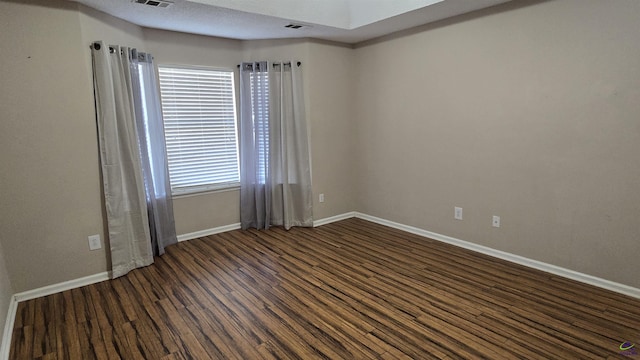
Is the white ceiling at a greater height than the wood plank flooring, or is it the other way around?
the white ceiling

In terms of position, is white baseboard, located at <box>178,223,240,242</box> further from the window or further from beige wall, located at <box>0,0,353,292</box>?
beige wall, located at <box>0,0,353,292</box>

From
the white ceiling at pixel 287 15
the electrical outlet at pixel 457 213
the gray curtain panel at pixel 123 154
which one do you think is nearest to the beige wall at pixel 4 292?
the gray curtain panel at pixel 123 154

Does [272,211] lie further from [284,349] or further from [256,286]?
[284,349]

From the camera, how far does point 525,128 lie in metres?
3.14

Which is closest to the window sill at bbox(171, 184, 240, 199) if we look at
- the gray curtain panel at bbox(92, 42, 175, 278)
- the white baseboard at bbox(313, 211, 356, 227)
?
the gray curtain panel at bbox(92, 42, 175, 278)

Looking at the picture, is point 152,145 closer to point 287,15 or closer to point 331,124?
point 287,15

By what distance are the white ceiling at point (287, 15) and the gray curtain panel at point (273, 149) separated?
520mm

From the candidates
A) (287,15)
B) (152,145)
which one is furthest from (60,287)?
(287,15)

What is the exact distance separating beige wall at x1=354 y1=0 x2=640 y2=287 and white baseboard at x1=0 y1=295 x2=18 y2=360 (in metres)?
3.80

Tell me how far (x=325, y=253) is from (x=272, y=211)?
3.88ft

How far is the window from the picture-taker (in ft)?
13.2

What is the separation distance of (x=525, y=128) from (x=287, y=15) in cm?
246

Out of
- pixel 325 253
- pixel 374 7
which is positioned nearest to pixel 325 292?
pixel 325 253

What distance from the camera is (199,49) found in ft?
13.4
